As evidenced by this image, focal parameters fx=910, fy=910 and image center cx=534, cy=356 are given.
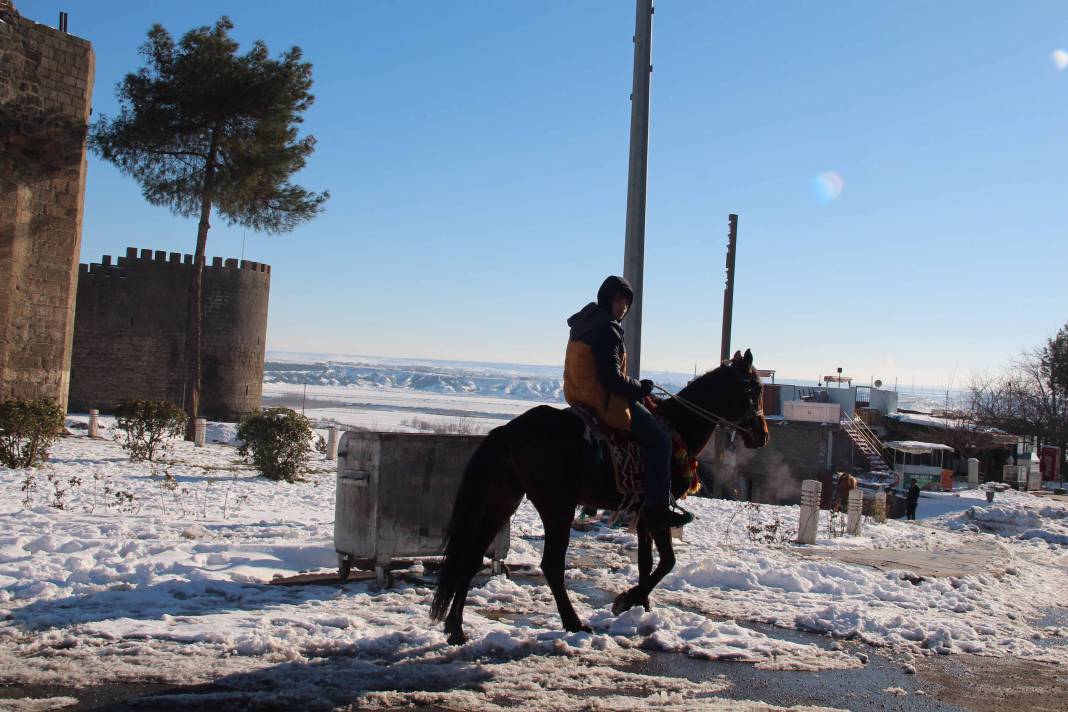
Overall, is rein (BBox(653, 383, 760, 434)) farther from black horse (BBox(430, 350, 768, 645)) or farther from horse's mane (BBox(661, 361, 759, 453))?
black horse (BBox(430, 350, 768, 645))

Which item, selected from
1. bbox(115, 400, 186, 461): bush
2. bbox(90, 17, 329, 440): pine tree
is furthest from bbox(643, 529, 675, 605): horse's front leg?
bbox(90, 17, 329, 440): pine tree

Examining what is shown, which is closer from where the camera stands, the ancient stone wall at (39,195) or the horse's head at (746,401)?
the horse's head at (746,401)

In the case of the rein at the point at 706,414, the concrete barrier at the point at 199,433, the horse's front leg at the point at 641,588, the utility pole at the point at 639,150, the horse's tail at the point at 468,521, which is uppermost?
the utility pole at the point at 639,150

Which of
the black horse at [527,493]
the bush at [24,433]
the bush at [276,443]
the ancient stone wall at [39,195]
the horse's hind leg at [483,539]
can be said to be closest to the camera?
the horse's hind leg at [483,539]

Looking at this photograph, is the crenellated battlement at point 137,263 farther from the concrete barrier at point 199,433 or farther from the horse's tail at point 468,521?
the horse's tail at point 468,521

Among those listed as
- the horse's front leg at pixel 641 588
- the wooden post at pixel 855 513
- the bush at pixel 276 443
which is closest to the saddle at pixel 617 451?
the horse's front leg at pixel 641 588

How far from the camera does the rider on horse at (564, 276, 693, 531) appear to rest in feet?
19.2

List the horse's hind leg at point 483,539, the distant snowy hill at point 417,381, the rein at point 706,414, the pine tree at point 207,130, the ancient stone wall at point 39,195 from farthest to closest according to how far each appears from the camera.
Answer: the distant snowy hill at point 417,381, the pine tree at point 207,130, the ancient stone wall at point 39,195, the rein at point 706,414, the horse's hind leg at point 483,539

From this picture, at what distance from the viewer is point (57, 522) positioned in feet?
29.1

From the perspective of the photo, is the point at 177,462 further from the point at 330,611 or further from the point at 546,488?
the point at 546,488

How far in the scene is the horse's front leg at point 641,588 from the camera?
6211mm

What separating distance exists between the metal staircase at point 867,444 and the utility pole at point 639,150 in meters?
27.6

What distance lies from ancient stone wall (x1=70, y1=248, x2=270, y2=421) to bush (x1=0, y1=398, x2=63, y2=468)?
23520mm

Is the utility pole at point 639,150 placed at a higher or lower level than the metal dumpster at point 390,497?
higher
